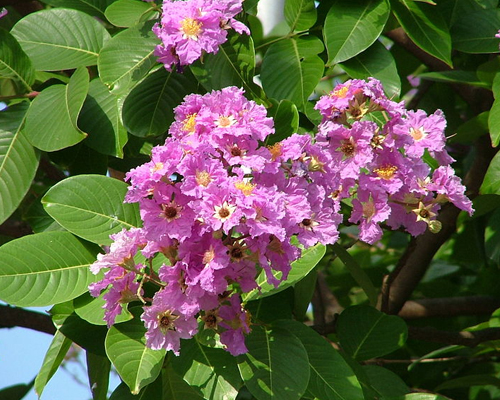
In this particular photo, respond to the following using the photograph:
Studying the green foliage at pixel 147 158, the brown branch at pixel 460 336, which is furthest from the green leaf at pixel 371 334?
the brown branch at pixel 460 336

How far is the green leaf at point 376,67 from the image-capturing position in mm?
1616

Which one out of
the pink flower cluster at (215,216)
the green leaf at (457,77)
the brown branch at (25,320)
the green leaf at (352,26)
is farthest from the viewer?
the brown branch at (25,320)

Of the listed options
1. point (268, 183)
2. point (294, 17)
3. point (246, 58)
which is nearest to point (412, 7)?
point (294, 17)

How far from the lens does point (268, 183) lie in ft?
3.94

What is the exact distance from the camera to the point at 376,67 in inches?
64.7

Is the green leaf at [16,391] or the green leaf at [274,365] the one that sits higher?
the green leaf at [274,365]

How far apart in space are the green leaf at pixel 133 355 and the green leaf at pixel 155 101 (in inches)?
15.4

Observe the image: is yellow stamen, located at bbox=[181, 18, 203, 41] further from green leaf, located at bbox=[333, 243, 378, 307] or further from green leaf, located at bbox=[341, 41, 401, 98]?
green leaf, located at bbox=[333, 243, 378, 307]

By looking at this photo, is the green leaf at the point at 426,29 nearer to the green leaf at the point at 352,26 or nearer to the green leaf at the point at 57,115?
the green leaf at the point at 352,26

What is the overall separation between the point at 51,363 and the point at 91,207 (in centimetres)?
36

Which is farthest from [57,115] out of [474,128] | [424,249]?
[424,249]

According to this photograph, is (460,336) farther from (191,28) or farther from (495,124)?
(191,28)

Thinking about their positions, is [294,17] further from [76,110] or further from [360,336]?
[360,336]

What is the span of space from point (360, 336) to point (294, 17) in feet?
2.50
